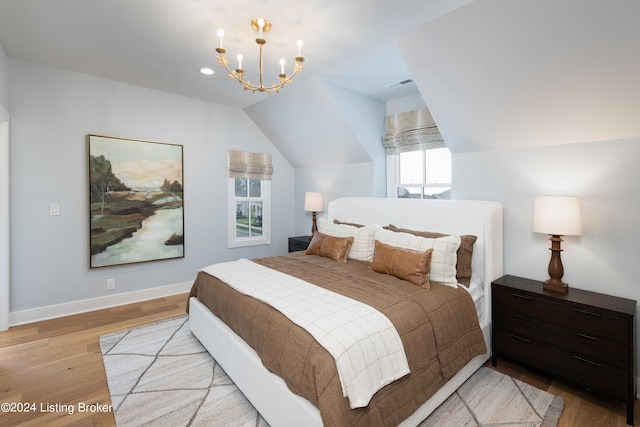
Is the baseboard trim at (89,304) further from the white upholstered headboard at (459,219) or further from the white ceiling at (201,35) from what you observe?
the white upholstered headboard at (459,219)

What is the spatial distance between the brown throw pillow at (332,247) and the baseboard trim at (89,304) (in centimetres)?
211

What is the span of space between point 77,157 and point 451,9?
3913 millimetres

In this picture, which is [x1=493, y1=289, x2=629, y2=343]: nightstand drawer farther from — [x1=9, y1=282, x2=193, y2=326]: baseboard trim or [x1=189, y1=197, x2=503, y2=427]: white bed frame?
[x1=9, y1=282, x2=193, y2=326]: baseboard trim

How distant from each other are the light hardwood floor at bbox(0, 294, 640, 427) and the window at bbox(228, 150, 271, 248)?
1732 mm

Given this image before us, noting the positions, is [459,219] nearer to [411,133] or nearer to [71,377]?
[411,133]

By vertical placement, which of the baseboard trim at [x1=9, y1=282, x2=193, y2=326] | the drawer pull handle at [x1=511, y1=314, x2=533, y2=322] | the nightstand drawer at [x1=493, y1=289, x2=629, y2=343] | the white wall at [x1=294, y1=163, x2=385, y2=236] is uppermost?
the white wall at [x1=294, y1=163, x2=385, y2=236]

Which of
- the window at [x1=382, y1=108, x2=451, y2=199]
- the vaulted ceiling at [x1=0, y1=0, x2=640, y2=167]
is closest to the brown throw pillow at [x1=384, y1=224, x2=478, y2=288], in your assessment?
the vaulted ceiling at [x1=0, y1=0, x2=640, y2=167]

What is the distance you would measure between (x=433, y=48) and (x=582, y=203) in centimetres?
167

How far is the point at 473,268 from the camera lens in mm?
2619

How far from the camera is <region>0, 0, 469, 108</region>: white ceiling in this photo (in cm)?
211

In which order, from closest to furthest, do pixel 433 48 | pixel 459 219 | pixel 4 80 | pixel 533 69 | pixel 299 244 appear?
pixel 533 69, pixel 433 48, pixel 459 219, pixel 4 80, pixel 299 244

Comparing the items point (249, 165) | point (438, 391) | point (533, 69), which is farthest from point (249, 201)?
point (533, 69)

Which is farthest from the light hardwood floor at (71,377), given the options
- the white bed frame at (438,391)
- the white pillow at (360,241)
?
the white pillow at (360,241)

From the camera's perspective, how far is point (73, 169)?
334 centimetres
